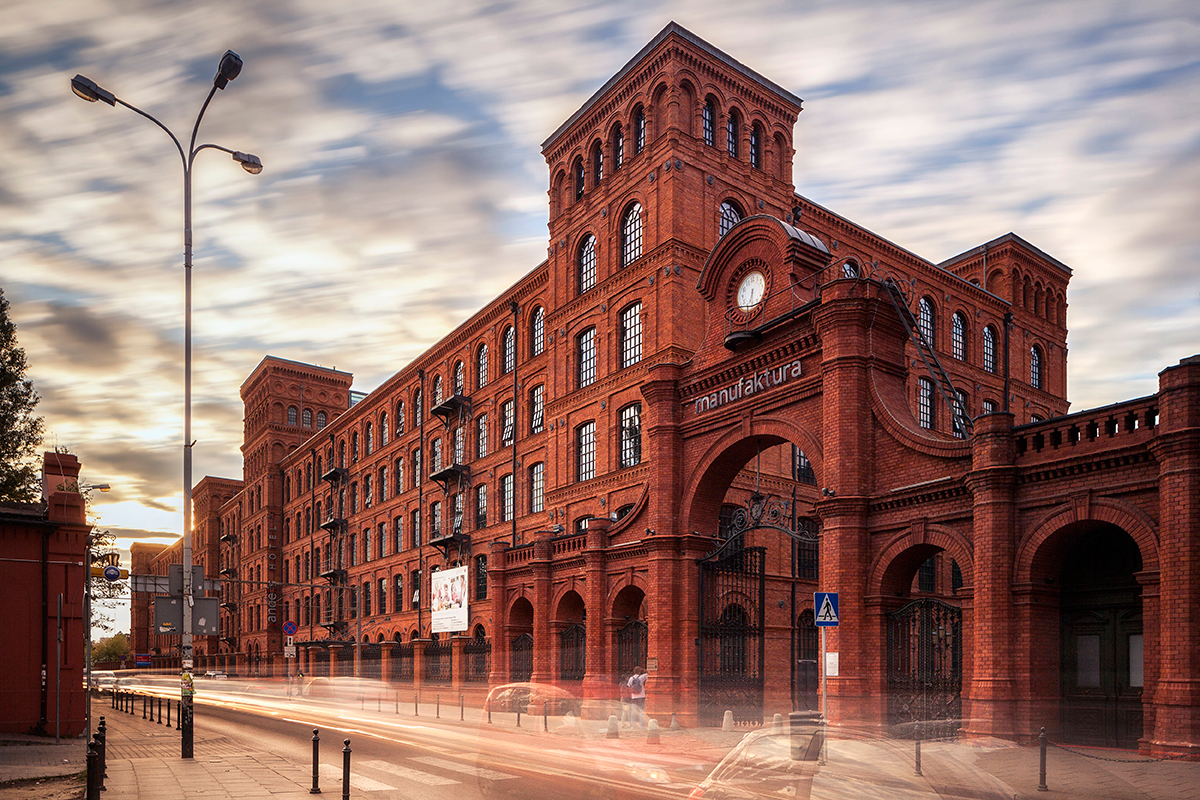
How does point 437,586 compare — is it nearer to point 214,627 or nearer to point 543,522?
point 543,522

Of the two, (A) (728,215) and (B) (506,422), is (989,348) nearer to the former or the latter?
(A) (728,215)

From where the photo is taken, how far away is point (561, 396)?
130 ft

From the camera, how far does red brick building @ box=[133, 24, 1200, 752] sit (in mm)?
16875

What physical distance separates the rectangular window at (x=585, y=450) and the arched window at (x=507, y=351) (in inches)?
350

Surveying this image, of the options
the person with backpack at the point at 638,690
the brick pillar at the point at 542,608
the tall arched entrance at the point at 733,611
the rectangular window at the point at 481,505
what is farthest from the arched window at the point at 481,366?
the person with backpack at the point at 638,690

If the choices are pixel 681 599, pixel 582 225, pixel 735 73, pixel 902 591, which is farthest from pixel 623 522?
pixel 735 73

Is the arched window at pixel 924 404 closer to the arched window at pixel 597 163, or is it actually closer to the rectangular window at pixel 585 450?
the rectangular window at pixel 585 450

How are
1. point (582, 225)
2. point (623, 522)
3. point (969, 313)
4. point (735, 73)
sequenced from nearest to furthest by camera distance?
point (623, 522) < point (735, 73) < point (582, 225) < point (969, 313)

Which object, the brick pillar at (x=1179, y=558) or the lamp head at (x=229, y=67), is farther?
the lamp head at (x=229, y=67)

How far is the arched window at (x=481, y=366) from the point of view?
163ft

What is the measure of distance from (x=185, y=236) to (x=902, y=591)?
16443mm

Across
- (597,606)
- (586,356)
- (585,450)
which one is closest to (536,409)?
(586,356)

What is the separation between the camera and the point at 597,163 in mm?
39156

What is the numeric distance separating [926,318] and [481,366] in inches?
876
